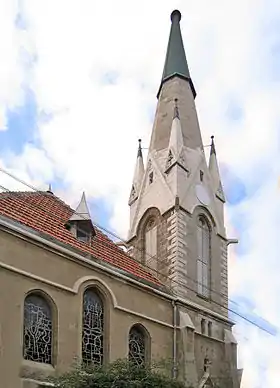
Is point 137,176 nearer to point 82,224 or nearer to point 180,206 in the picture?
point 180,206

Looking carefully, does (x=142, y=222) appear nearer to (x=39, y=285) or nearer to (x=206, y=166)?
(x=206, y=166)

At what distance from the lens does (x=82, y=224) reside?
893 inches

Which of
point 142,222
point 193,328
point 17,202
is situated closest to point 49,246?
point 17,202

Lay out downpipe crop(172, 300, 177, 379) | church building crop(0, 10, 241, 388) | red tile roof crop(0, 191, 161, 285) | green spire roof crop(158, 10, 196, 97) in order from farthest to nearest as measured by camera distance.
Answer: green spire roof crop(158, 10, 196, 97) < downpipe crop(172, 300, 177, 379) < red tile roof crop(0, 191, 161, 285) < church building crop(0, 10, 241, 388)

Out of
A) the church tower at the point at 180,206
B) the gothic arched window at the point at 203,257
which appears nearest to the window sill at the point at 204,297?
the church tower at the point at 180,206

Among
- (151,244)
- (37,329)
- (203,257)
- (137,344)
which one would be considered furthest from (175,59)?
(37,329)

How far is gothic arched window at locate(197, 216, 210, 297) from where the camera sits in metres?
25.7

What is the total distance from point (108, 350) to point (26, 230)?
14.1 feet

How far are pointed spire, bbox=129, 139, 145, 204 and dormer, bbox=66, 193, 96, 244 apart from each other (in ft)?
19.1

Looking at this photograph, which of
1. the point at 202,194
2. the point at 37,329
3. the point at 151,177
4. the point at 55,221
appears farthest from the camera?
the point at 151,177

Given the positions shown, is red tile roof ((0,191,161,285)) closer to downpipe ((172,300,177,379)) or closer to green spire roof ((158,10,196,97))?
downpipe ((172,300,177,379))

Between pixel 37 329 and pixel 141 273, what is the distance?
19.2 feet

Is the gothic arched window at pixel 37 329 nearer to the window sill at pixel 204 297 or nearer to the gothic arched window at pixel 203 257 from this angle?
the window sill at pixel 204 297

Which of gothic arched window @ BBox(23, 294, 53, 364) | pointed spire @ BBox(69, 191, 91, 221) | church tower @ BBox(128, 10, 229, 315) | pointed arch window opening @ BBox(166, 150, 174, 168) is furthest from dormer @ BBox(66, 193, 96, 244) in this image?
pointed arch window opening @ BBox(166, 150, 174, 168)
